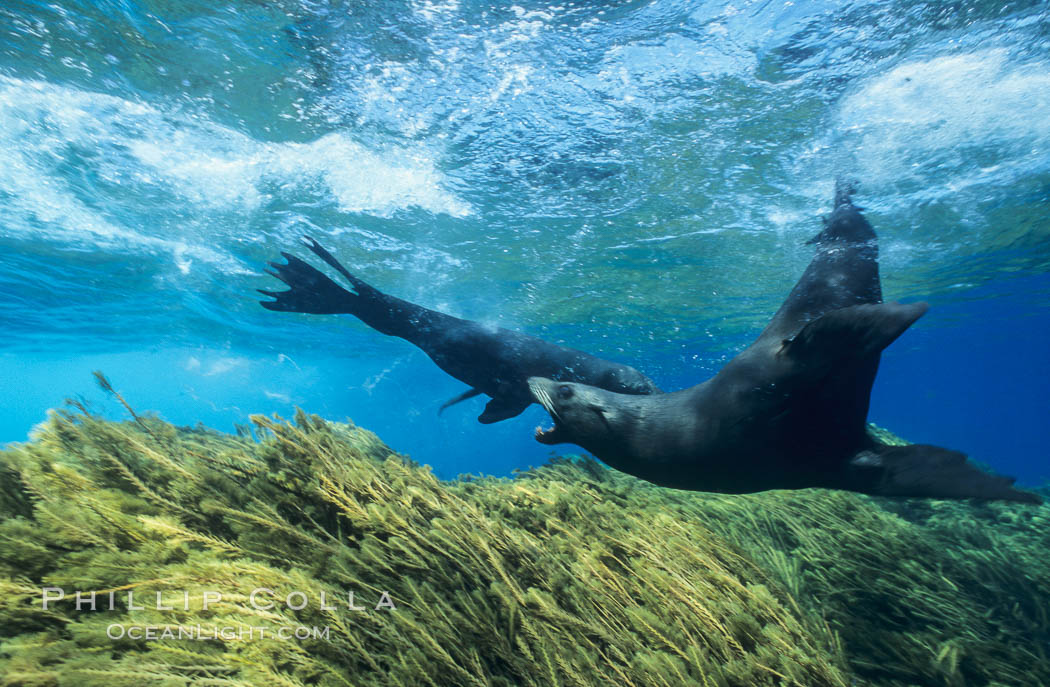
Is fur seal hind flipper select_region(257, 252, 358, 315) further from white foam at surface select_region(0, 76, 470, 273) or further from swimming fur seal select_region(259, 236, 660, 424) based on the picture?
white foam at surface select_region(0, 76, 470, 273)

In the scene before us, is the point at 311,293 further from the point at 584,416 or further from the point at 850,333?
the point at 850,333

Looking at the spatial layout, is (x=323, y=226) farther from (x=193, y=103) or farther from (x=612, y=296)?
(x=612, y=296)

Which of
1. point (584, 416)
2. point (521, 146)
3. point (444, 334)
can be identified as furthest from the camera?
point (521, 146)

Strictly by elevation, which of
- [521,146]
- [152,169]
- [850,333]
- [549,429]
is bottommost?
[850,333]

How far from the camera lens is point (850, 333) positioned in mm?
2428

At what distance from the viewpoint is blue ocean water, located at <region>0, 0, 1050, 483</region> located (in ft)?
19.9

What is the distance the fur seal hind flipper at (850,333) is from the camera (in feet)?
7.47

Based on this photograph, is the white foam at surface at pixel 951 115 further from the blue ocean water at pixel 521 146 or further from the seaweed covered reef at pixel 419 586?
the seaweed covered reef at pixel 419 586

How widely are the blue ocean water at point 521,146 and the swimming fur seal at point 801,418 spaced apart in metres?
4.45

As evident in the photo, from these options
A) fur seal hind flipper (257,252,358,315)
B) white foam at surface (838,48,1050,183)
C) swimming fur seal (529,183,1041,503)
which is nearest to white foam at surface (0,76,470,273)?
fur seal hind flipper (257,252,358,315)

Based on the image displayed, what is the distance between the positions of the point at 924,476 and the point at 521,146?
786cm

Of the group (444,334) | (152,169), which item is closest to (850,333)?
(444,334)

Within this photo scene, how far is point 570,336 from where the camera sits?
941 inches

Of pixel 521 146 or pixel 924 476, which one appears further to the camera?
pixel 521 146
